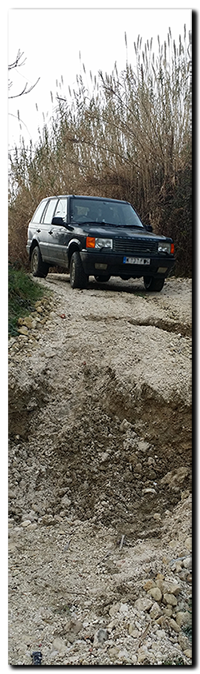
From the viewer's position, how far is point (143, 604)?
327 cm

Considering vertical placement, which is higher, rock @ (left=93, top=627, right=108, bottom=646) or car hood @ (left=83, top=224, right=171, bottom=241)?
car hood @ (left=83, top=224, right=171, bottom=241)

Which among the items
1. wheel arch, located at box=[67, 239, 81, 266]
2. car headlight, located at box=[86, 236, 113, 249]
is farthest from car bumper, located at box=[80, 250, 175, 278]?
wheel arch, located at box=[67, 239, 81, 266]

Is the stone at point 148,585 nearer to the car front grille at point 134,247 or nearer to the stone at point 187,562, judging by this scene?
the stone at point 187,562

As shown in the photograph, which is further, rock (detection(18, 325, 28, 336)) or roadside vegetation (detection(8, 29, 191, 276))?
roadside vegetation (detection(8, 29, 191, 276))

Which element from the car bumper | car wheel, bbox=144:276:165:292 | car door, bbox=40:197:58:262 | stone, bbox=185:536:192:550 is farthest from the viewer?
car door, bbox=40:197:58:262

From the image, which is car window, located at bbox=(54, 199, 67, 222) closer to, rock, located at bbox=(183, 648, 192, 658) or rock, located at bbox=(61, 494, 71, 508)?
rock, located at bbox=(61, 494, 71, 508)

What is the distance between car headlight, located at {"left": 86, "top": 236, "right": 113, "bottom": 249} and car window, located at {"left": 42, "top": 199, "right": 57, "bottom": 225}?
6.45 ft

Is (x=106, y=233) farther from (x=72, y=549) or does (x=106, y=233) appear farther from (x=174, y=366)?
(x=72, y=549)

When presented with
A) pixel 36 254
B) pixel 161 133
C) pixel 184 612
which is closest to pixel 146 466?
pixel 184 612

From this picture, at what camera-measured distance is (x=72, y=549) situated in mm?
3986

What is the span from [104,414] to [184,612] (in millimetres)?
2243

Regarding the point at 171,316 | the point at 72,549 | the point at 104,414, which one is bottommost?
the point at 72,549

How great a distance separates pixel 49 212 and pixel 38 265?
0.92 meters

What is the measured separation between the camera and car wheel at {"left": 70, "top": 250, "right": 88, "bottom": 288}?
326 inches
